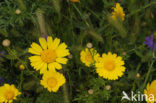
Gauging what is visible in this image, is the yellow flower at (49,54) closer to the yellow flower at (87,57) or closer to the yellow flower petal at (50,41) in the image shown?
the yellow flower petal at (50,41)

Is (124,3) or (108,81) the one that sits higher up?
(124,3)

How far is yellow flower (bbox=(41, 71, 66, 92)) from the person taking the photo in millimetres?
908

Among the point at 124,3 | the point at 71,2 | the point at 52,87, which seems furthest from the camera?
the point at 124,3

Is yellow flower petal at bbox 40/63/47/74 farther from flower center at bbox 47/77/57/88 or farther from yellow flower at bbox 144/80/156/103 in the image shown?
yellow flower at bbox 144/80/156/103

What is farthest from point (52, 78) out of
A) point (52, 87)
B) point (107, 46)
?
point (107, 46)

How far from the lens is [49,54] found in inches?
36.6

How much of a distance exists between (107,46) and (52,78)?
302 millimetres

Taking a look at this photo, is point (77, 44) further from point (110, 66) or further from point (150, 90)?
point (150, 90)

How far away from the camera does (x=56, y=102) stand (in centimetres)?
100

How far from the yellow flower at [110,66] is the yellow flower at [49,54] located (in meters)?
0.15

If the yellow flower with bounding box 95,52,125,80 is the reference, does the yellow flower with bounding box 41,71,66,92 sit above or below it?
below

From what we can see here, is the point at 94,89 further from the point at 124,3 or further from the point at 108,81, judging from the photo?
the point at 124,3

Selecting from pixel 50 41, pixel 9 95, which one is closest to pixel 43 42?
pixel 50 41

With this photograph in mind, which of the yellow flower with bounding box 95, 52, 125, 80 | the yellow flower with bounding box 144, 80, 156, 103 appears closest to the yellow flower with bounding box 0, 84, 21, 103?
the yellow flower with bounding box 95, 52, 125, 80
